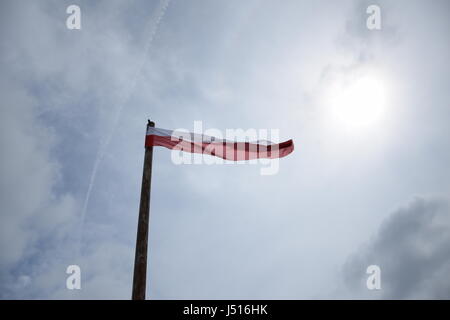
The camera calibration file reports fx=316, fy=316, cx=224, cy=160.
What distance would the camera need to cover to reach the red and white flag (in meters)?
10.9

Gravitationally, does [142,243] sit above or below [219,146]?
below

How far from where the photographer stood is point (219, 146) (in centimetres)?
1177

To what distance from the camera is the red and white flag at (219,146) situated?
428 inches

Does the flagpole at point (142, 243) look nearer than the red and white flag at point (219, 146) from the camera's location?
Yes

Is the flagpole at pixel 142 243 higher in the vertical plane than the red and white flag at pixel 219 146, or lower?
lower

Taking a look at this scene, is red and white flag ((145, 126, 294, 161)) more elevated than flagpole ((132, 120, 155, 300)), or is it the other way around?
red and white flag ((145, 126, 294, 161))

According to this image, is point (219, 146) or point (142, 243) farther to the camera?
point (219, 146)

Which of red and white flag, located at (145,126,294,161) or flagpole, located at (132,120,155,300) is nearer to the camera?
flagpole, located at (132,120,155,300)
